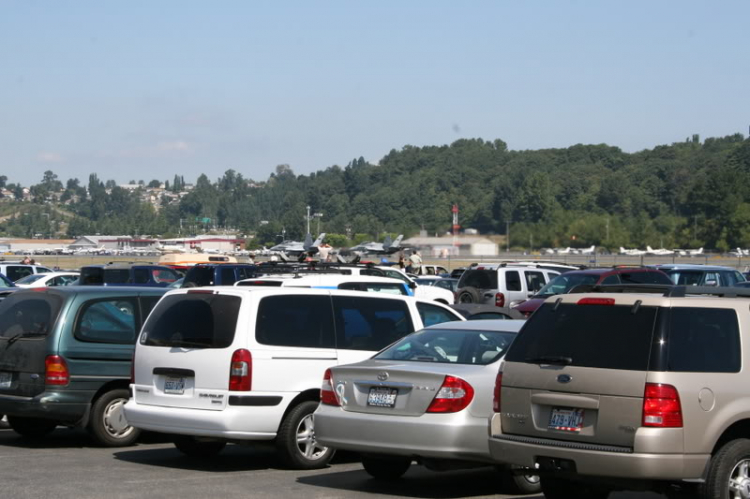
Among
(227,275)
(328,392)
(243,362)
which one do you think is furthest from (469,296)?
(328,392)

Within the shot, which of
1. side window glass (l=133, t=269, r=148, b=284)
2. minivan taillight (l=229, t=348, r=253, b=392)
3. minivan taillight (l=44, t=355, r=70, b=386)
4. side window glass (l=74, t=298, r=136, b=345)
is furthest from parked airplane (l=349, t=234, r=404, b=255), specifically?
minivan taillight (l=229, t=348, r=253, b=392)

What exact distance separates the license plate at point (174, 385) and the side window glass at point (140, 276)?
1876 centimetres

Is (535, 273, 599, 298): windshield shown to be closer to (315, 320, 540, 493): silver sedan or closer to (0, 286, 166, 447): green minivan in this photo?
(0, 286, 166, 447): green minivan

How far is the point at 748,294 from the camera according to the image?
8.27 metres

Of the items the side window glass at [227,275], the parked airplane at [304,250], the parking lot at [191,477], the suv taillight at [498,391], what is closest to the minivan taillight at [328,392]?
the parking lot at [191,477]

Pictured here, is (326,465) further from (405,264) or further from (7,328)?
(405,264)

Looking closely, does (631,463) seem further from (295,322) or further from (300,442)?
(295,322)

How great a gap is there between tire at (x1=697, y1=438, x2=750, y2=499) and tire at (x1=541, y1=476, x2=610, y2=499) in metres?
1.01

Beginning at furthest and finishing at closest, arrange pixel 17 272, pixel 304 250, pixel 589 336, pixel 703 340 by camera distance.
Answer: pixel 304 250 → pixel 17 272 → pixel 589 336 → pixel 703 340

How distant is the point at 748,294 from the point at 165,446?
6.71 meters

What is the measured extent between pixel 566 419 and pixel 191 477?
3.96 metres

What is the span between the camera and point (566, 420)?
7.68 m

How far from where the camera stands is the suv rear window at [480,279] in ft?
88.8

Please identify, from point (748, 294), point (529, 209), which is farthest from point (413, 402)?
point (529, 209)
